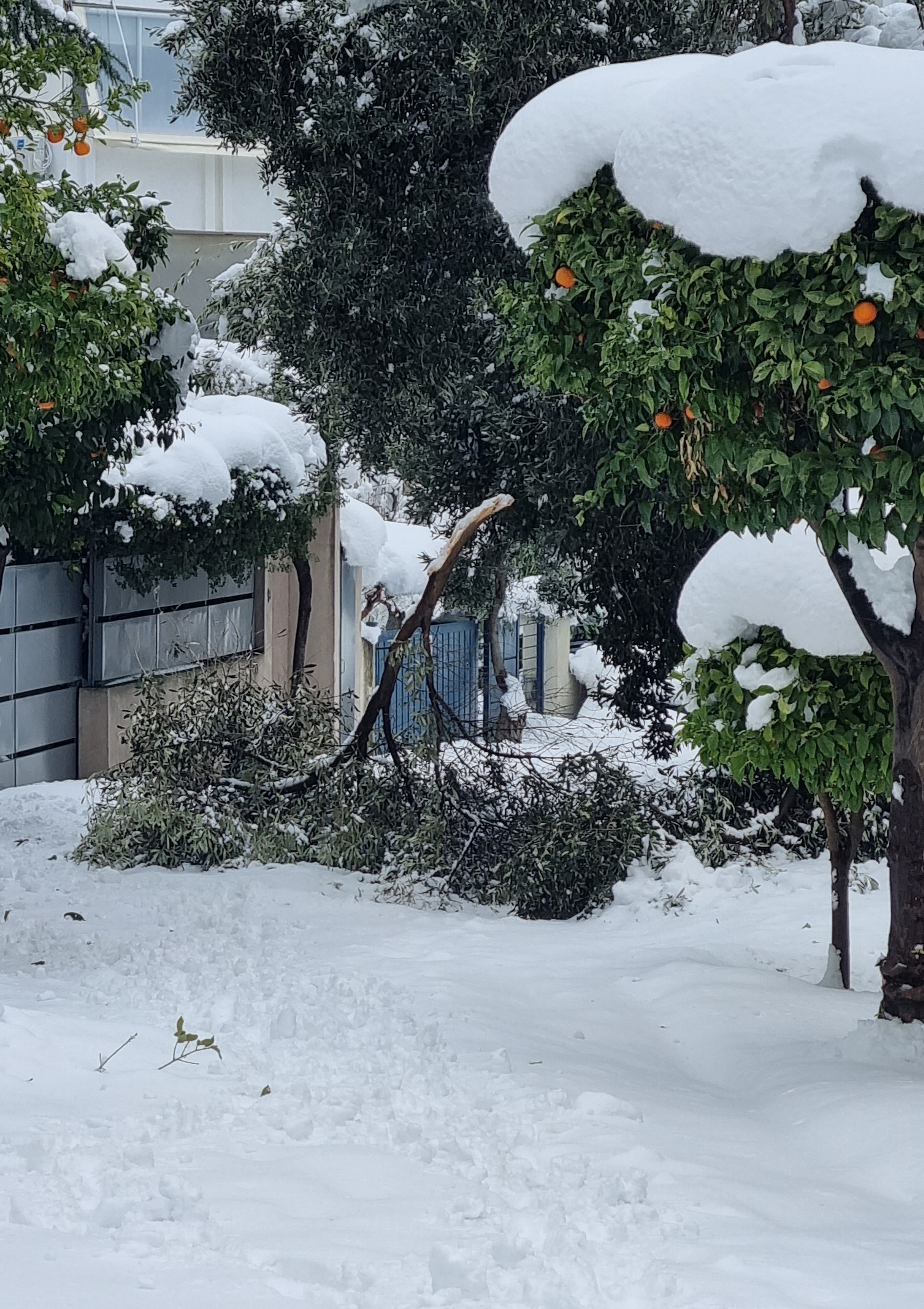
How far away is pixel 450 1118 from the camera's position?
3.97 m

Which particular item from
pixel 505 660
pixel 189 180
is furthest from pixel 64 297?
pixel 505 660

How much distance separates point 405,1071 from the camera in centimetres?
448

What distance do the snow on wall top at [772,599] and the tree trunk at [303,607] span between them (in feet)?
33.9

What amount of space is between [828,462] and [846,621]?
1438 millimetres

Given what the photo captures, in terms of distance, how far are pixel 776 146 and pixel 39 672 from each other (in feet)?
33.6

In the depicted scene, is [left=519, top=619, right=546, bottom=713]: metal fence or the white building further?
[left=519, top=619, right=546, bottom=713]: metal fence

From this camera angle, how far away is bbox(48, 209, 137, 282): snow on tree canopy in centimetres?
528

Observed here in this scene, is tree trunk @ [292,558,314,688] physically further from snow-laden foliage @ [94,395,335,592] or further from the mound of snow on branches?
the mound of snow on branches

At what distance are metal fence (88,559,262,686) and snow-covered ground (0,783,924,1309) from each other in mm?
5651

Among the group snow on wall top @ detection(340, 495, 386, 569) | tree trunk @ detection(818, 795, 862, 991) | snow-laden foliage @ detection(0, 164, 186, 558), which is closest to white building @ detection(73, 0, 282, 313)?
snow on wall top @ detection(340, 495, 386, 569)

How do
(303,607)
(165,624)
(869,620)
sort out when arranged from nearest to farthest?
(869,620), (165,624), (303,607)

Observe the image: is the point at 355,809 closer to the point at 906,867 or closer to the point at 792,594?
the point at 792,594

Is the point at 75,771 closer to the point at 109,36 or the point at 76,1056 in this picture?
the point at 76,1056

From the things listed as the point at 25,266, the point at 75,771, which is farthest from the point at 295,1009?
the point at 75,771
